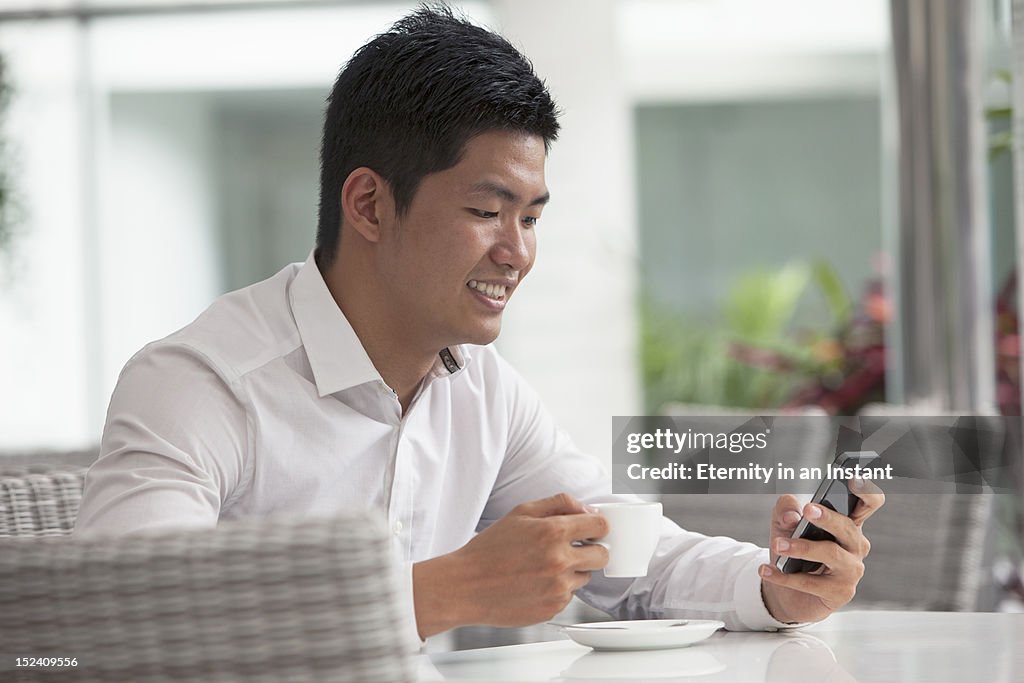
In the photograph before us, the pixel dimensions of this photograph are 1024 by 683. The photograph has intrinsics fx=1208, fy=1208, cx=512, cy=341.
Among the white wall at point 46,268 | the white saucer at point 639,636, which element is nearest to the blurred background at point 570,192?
the white wall at point 46,268

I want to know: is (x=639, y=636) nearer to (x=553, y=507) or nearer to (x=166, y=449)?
(x=553, y=507)

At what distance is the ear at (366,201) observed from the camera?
58.7 inches

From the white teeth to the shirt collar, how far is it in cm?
15

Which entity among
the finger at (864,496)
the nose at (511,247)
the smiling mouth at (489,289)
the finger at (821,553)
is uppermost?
the nose at (511,247)

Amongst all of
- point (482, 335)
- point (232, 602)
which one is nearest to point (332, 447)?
point (482, 335)

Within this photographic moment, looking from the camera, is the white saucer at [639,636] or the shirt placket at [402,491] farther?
the shirt placket at [402,491]

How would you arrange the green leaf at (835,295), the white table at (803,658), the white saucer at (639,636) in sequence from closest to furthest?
the white table at (803,658)
the white saucer at (639,636)
the green leaf at (835,295)

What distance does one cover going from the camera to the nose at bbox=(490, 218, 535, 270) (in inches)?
56.6

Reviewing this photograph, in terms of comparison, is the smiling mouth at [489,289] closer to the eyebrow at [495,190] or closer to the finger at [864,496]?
the eyebrow at [495,190]

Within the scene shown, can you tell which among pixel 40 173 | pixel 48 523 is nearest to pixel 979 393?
pixel 48 523

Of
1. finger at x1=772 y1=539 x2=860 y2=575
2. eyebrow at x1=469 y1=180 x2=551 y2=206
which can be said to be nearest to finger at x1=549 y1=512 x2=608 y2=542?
finger at x1=772 y1=539 x2=860 y2=575

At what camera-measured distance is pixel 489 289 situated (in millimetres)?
1468

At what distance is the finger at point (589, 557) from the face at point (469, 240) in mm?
434

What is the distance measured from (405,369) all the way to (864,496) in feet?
1.94
